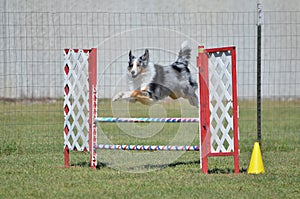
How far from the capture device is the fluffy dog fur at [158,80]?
334 inches

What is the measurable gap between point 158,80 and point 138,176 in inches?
84.2

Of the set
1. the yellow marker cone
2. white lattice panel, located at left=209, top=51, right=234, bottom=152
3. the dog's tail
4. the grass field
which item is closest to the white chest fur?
the dog's tail

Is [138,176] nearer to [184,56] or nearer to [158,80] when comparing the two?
Answer: [158,80]

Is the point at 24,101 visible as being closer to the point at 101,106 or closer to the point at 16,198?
the point at 101,106

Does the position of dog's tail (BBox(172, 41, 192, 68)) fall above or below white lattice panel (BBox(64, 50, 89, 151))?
above

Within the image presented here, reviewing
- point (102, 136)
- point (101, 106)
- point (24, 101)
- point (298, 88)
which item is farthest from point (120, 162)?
point (298, 88)

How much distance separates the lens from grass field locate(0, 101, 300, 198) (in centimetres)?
602

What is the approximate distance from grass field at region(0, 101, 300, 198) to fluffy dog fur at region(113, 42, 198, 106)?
0.87 meters

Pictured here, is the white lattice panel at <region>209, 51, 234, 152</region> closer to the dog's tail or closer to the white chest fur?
the white chest fur

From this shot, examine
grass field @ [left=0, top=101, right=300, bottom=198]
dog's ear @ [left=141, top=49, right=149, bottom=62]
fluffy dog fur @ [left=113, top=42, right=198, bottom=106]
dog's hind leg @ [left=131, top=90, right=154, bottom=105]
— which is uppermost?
dog's ear @ [left=141, top=49, right=149, bottom=62]

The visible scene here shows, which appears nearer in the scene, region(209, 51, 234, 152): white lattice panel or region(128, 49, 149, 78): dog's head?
region(209, 51, 234, 152): white lattice panel

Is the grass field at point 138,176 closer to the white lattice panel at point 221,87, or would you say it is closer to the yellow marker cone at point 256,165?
the yellow marker cone at point 256,165

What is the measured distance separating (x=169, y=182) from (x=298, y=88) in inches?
477

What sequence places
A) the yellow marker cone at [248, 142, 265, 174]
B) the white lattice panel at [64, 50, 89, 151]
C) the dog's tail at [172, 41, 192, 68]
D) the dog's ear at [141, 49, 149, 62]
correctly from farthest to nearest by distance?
the dog's tail at [172, 41, 192, 68]
the dog's ear at [141, 49, 149, 62]
the white lattice panel at [64, 50, 89, 151]
the yellow marker cone at [248, 142, 265, 174]
